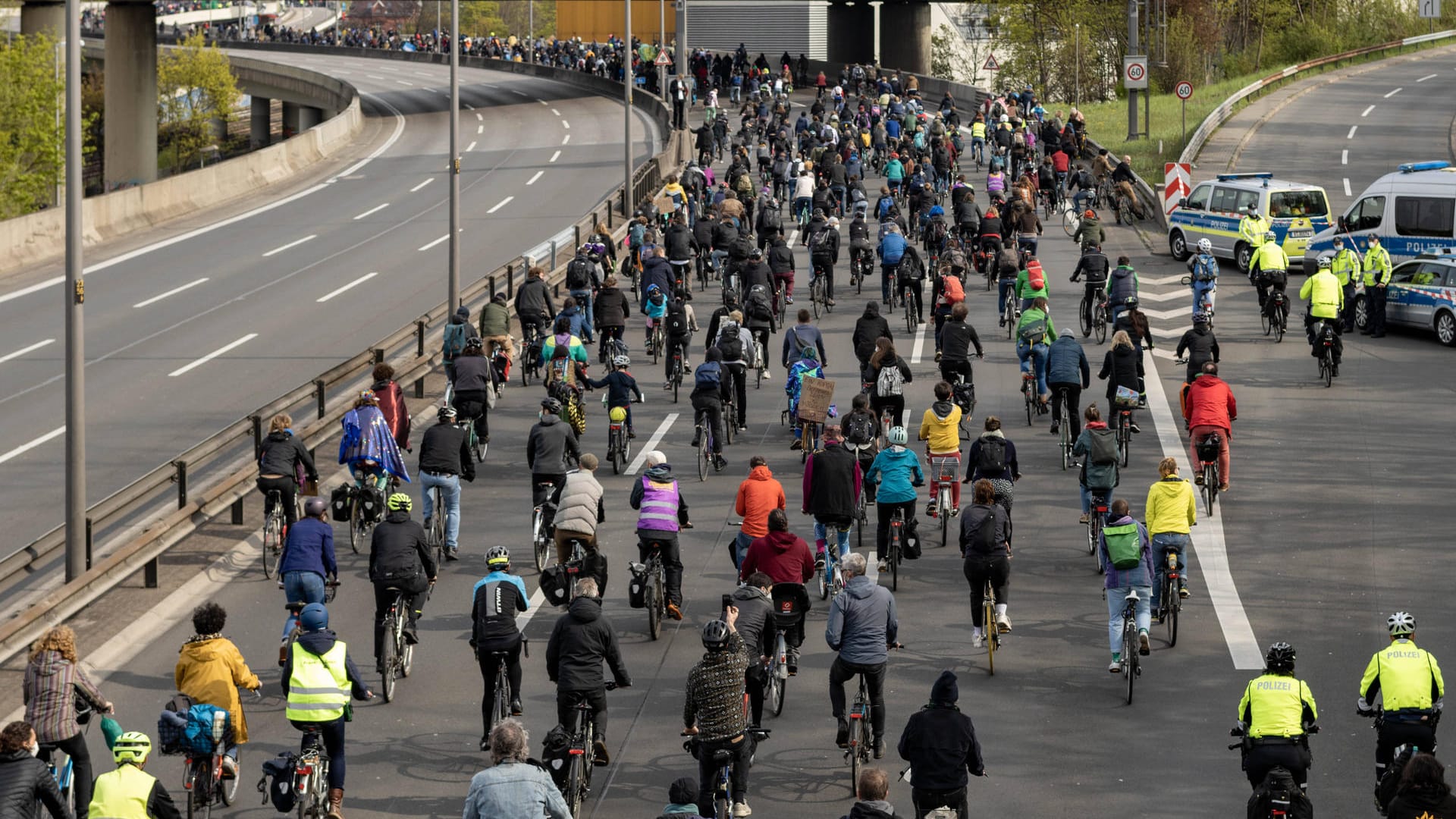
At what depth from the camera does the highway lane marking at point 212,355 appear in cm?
2980

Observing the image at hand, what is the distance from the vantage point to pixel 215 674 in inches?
501

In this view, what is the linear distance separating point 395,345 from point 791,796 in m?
15.8

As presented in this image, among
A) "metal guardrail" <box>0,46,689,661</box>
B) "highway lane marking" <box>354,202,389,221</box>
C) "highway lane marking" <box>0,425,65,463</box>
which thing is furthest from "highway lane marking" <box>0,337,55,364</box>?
"highway lane marking" <box>354,202,389,221</box>

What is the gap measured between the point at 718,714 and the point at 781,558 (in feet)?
9.59

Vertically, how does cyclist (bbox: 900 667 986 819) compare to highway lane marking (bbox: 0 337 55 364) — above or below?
below

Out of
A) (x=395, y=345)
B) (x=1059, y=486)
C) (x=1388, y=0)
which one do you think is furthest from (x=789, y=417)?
(x=1388, y=0)

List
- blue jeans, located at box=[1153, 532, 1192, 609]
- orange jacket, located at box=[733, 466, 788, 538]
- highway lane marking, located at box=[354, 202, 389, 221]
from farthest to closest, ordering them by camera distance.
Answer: highway lane marking, located at box=[354, 202, 389, 221] < orange jacket, located at box=[733, 466, 788, 538] < blue jeans, located at box=[1153, 532, 1192, 609]

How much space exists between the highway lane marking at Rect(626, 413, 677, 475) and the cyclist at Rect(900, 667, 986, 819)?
11314 mm

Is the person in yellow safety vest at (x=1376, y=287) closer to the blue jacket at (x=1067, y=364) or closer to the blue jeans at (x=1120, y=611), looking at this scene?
the blue jacket at (x=1067, y=364)

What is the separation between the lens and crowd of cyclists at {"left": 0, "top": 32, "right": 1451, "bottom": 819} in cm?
1225

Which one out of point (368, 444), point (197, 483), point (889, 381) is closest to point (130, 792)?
point (368, 444)

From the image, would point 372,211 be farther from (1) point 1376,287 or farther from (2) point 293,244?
(1) point 1376,287

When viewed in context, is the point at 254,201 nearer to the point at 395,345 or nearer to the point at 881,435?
the point at 395,345

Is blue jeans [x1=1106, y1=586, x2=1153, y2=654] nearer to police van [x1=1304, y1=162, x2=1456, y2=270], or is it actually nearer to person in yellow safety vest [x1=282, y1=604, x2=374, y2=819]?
person in yellow safety vest [x1=282, y1=604, x2=374, y2=819]
